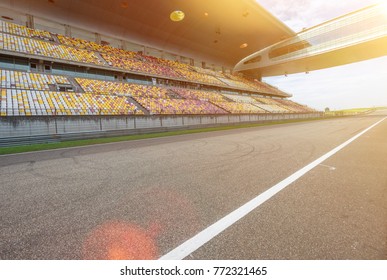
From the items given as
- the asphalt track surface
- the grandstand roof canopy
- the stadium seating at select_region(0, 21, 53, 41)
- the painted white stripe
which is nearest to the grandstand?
the stadium seating at select_region(0, 21, 53, 41)

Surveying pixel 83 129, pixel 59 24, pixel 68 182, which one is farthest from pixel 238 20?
pixel 68 182

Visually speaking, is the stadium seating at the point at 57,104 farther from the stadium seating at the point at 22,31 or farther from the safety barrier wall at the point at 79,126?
the stadium seating at the point at 22,31

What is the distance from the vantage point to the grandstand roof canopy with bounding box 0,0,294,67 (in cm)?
2267

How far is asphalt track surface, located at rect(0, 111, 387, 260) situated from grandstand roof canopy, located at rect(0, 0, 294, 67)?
26521 millimetres

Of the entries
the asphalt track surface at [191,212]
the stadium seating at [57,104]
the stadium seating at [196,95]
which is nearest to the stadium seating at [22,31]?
the stadium seating at [57,104]

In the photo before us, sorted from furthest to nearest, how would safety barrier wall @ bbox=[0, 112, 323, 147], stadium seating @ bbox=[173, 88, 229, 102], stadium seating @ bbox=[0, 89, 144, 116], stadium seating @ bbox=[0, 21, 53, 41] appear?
stadium seating @ bbox=[173, 88, 229, 102] → stadium seating @ bbox=[0, 21, 53, 41] → stadium seating @ bbox=[0, 89, 144, 116] → safety barrier wall @ bbox=[0, 112, 323, 147]

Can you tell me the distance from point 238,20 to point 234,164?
32102 mm

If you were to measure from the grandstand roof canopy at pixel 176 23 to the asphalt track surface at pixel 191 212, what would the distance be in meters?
26.5

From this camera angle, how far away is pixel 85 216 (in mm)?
2736

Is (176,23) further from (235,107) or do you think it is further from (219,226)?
(219,226)

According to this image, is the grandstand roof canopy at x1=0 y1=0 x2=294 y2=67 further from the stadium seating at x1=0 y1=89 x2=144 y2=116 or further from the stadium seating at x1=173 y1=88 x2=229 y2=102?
the stadium seating at x1=0 y1=89 x2=144 y2=116

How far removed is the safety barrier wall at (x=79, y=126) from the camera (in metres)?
11.3

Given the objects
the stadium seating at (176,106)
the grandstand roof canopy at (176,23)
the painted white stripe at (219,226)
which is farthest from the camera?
the grandstand roof canopy at (176,23)
